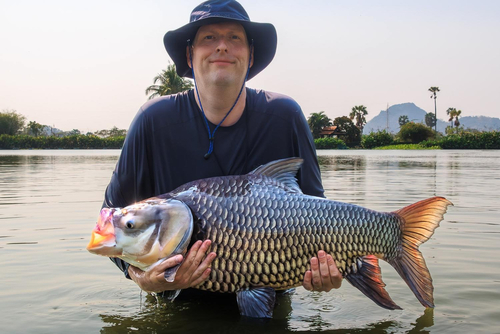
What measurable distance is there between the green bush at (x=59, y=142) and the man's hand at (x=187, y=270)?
82.4 m

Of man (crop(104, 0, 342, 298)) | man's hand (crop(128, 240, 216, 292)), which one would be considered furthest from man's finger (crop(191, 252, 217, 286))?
man (crop(104, 0, 342, 298))

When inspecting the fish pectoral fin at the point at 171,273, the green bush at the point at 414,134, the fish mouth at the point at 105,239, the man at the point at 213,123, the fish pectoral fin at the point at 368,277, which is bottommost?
the fish pectoral fin at the point at 368,277

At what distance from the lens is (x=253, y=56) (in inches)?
161

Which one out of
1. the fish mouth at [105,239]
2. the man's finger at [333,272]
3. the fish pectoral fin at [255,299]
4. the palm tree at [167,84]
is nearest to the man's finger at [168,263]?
the fish mouth at [105,239]

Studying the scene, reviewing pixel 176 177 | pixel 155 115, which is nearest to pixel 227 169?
pixel 176 177

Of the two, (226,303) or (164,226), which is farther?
(226,303)

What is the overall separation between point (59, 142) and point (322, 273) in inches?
3403

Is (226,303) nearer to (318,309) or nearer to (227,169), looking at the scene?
(318,309)

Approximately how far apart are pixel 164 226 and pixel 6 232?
4926 millimetres

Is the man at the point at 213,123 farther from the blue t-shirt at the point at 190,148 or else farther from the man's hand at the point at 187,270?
the man's hand at the point at 187,270

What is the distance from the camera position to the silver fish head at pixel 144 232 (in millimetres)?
2773

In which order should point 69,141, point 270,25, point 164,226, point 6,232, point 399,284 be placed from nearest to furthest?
point 164,226, point 270,25, point 399,284, point 6,232, point 69,141

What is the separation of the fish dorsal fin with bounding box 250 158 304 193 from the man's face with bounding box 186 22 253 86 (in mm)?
718

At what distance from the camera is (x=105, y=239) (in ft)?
9.06
